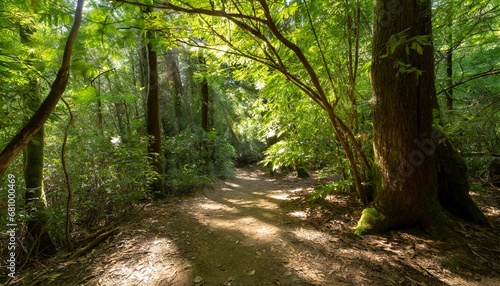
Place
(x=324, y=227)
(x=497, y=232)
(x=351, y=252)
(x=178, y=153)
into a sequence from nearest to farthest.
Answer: (x=351, y=252) → (x=497, y=232) → (x=324, y=227) → (x=178, y=153)

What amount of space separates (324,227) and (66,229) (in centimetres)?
418

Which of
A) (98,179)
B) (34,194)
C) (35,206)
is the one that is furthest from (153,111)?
(35,206)

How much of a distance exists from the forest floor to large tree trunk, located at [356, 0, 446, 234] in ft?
1.03

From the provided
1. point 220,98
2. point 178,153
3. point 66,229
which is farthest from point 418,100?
point 220,98

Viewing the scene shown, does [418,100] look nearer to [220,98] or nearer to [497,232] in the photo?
[497,232]

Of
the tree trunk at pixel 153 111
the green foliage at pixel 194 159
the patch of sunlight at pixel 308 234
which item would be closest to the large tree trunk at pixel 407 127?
the patch of sunlight at pixel 308 234

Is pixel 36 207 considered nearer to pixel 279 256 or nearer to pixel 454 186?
pixel 279 256

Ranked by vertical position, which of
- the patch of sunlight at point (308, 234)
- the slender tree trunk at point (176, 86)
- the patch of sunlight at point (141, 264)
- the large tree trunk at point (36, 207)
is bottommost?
the patch of sunlight at point (141, 264)

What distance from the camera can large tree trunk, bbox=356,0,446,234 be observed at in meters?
3.36

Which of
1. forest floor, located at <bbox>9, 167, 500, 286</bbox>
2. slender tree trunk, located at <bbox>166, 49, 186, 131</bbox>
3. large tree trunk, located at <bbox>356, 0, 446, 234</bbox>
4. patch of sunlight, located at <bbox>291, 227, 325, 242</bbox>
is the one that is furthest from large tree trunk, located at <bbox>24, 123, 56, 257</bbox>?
slender tree trunk, located at <bbox>166, 49, 186, 131</bbox>

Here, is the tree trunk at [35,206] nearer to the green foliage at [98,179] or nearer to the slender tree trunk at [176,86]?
the green foliage at [98,179]

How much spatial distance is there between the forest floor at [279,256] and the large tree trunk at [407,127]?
1.03 ft

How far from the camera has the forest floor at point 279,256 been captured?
253 cm

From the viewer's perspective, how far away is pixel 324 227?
3811mm
